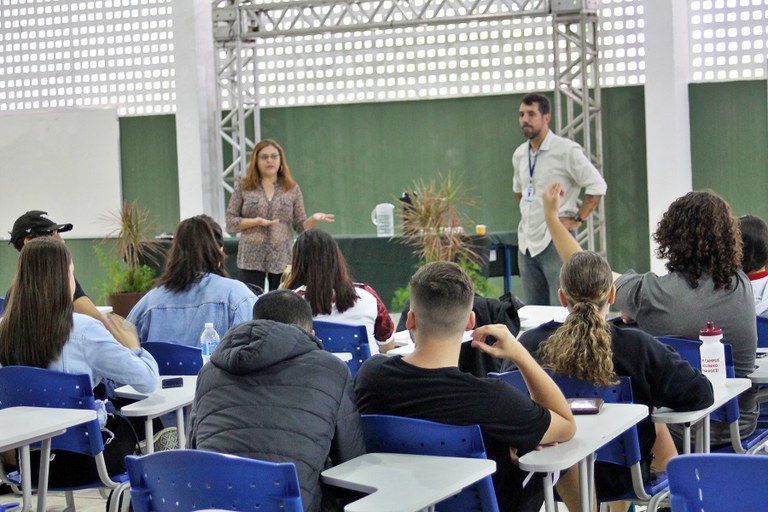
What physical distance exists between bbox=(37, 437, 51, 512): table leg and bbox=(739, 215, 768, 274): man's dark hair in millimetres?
2663

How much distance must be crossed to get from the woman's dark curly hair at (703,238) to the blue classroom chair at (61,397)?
2.03 m

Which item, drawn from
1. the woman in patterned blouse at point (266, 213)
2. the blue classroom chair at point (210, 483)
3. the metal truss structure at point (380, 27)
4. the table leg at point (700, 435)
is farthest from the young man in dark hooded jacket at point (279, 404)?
the metal truss structure at point (380, 27)

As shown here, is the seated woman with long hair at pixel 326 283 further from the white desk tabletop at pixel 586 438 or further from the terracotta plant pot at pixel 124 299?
the terracotta plant pot at pixel 124 299

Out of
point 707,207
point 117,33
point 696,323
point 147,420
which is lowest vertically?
point 147,420

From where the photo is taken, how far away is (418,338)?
2.54 metres

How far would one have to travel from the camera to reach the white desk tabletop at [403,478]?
209 cm

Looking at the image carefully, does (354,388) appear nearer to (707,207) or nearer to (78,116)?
(707,207)

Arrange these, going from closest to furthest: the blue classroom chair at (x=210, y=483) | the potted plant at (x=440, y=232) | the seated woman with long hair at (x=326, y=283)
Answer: the blue classroom chair at (x=210, y=483) → the seated woman with long hair at (x=326, y=283) → the potted plant at (x=440, y=232)

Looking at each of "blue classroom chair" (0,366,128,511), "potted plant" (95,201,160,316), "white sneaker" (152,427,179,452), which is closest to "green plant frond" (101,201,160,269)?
"potted plant" (95,201,160,316)

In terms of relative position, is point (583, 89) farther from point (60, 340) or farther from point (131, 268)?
point (60, 340)

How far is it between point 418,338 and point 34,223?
336 centimetres

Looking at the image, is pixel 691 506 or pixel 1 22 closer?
pixel 691 506

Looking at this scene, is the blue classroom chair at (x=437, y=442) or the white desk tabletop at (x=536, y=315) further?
the white desk tabletop at (x=536, y=315)

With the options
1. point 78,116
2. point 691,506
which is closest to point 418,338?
point 691,506
